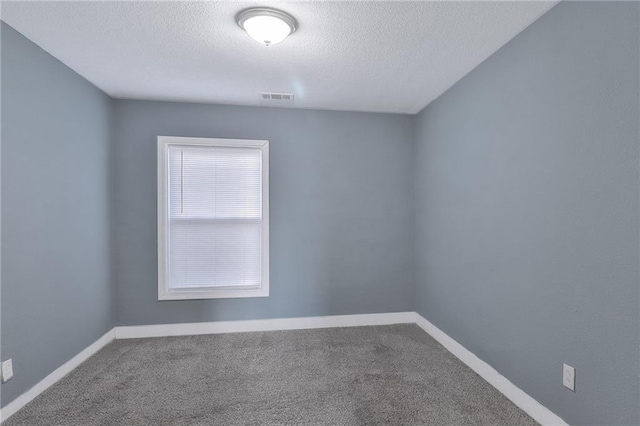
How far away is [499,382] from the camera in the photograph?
225cm

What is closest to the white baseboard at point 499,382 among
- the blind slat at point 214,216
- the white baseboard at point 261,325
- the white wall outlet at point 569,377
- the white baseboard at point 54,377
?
the white wall outlet at point 569,377

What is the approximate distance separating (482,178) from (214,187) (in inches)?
102

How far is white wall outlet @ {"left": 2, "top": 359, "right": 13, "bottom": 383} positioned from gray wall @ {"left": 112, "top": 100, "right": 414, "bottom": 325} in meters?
1.27

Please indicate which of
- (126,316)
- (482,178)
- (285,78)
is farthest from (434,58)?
(126,316)

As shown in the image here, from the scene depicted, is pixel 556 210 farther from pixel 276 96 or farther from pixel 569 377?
pixel 276 96

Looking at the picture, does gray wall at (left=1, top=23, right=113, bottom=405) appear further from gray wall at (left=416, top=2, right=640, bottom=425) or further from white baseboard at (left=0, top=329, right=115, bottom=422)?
gray wall at (left=416, top=2, right=640, bottom=425)

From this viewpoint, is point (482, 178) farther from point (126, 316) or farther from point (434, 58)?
point (126, 316)

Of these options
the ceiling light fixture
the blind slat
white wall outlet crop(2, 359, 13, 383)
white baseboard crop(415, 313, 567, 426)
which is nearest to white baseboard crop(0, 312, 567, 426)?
white baseboard crop(415, 313, 567, 426)

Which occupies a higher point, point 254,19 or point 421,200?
point 254,19

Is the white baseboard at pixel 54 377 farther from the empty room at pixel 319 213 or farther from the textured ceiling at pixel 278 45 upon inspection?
the textured ceiling at pixel 278 45

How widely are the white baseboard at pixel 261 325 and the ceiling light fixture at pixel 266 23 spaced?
8.98ft

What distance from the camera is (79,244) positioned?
2607 millimetres

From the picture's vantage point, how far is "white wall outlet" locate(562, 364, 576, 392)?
1.68 metres

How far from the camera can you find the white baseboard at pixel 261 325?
10.6 feet
